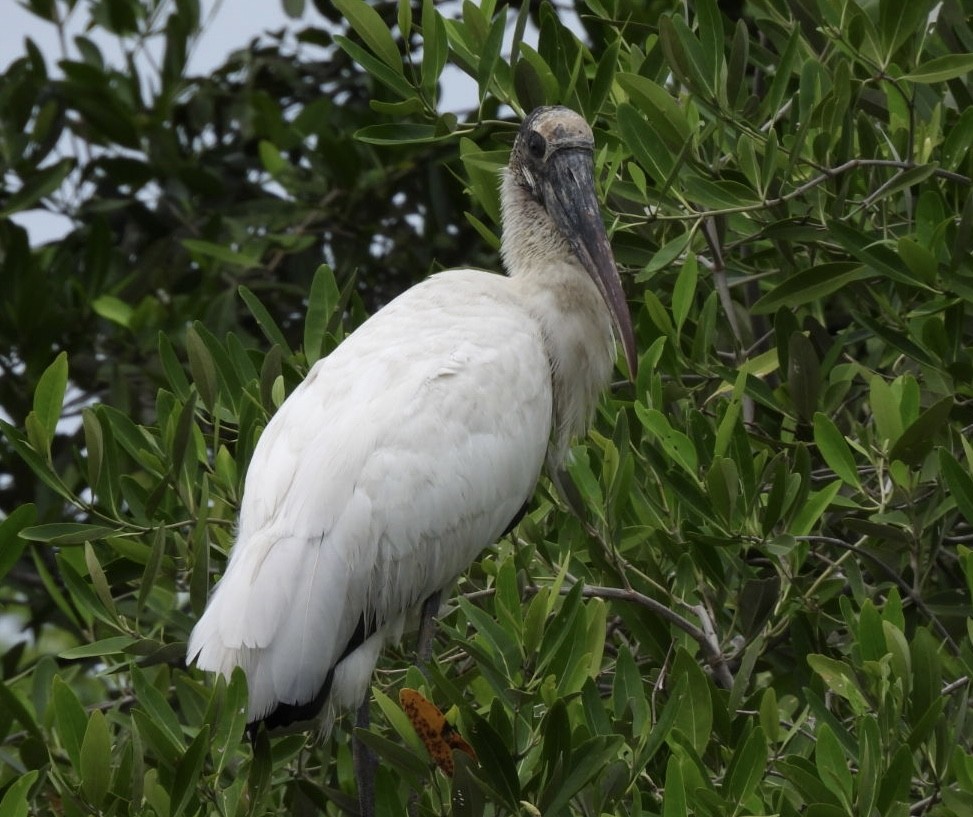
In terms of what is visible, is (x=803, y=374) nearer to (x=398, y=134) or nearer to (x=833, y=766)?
(x=833, y=766)

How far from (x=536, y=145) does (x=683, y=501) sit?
1.32 meters

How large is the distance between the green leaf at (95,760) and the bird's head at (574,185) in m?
1.65

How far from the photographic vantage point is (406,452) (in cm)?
391

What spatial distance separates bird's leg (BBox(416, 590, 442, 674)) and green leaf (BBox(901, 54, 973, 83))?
5.56 feet


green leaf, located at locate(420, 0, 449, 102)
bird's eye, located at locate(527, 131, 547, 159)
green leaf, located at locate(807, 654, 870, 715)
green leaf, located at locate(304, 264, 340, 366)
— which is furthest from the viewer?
bird's eye, located at locate(527, 131, 547, 159)

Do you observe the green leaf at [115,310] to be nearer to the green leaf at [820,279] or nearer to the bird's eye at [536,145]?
the bird's eye at [536,145]

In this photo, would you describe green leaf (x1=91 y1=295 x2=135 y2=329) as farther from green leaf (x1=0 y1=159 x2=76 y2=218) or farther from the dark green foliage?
the dark green foliage

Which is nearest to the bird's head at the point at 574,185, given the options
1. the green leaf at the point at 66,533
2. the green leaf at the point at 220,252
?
the green leaf at the point at 66,533

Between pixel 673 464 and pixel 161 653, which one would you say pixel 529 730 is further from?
pixel 161 653

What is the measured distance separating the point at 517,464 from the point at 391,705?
1.10 meters

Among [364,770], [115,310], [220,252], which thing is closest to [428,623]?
[364,770]

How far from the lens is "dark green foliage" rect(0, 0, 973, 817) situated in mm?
3135

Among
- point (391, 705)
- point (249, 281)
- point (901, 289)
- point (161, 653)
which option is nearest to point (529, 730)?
point (391, 705)

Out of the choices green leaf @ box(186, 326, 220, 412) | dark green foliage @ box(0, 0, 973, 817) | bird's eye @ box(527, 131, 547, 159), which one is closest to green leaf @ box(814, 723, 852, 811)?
dark green foliage @ box(0, 0, 973, 817)
